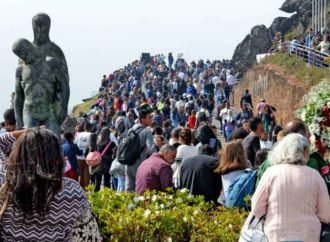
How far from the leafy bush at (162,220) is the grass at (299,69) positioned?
715 inches

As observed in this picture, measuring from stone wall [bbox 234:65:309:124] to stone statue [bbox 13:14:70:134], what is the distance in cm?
1457

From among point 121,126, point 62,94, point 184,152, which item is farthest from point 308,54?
point 62,94

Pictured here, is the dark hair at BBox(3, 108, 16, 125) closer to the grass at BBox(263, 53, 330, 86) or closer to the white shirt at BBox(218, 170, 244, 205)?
the white shirt at BBox(218, 170, 244, 205)

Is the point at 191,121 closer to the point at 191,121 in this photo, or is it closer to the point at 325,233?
the point at 191,121

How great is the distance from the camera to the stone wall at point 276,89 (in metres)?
29.2

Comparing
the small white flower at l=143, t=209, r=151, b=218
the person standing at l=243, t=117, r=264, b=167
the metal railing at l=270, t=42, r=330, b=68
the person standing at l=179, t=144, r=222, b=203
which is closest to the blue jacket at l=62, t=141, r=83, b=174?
the person standing at l=243, t=117, r=264, b=167

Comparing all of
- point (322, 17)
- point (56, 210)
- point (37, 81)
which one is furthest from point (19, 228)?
point (322, 17)

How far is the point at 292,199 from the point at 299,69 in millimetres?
24943

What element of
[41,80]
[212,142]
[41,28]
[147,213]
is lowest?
[212,142]

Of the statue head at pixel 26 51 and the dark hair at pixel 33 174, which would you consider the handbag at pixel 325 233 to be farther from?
the statue head at pixel 26 51

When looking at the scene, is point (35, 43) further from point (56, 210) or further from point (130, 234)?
point (56, 210)

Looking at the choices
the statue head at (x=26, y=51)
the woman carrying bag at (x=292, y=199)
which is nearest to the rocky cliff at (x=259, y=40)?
the statue head at (x=26, y=51)

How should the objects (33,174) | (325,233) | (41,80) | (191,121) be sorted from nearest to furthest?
(33,174) → (325,233) → (41,80) → (191,121)

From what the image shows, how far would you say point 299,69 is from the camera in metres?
31.4
